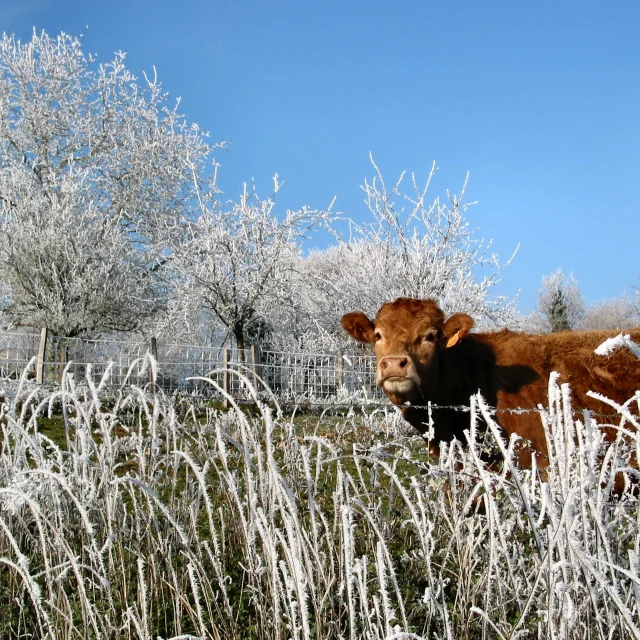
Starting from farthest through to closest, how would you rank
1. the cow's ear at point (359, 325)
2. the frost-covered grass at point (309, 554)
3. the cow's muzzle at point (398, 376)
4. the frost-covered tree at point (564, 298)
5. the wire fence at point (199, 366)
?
the frost-covered tree at point (564, 298) < the wire fence at point (199, 366) < the cow's ear at point (359, 325) < the cow's muzzle at point (398, 376) < the frost-covered grass at point (309, 554)

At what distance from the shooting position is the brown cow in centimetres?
454

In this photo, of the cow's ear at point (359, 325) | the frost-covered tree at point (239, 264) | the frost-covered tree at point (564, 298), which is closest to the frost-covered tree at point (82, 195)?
the frost-covered tree at point (239, 264)

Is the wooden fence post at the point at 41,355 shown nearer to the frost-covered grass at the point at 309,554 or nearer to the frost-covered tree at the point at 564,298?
the frost-covered grass at the point at 309,554

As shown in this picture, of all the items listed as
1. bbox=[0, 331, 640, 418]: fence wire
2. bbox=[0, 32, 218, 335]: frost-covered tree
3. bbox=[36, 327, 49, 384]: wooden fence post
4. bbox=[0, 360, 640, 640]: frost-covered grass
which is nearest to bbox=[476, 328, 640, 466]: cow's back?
bbox=[0, 360, 640, 640]: frost-covered grass

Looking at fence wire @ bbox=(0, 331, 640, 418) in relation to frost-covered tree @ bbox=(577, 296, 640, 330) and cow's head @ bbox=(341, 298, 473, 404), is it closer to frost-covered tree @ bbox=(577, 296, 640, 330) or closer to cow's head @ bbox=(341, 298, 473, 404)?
cow's head @ bbox=(341, 298, 473, 404)

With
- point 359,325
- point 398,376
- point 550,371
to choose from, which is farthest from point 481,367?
point 359,325

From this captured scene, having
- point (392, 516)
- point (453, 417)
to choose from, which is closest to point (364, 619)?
point (392, 516)

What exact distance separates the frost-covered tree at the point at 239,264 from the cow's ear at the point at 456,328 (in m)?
12.3

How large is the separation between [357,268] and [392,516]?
15.5 metres

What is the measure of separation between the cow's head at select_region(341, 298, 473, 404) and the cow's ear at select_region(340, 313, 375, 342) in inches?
7.9

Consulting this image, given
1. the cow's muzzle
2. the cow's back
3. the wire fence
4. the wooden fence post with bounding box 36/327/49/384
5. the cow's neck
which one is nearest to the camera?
the cow's back

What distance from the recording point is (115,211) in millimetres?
23734

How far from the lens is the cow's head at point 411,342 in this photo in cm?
476

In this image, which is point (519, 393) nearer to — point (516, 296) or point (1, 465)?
point (1, 465)
